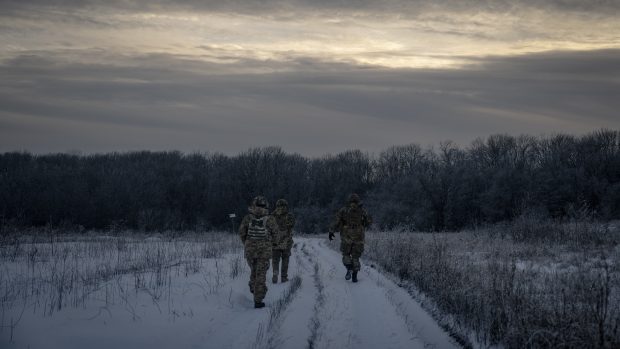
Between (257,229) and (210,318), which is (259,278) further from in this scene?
(210,318)

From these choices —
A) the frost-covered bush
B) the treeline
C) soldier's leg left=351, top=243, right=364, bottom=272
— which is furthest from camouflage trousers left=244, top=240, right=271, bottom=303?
the treeline

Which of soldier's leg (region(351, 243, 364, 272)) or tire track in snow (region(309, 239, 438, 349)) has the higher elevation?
soldier's leg (region(351, 243, 364, 272))

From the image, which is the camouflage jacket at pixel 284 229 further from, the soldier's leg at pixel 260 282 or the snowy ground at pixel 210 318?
the soldier's leg at pixel 260 282

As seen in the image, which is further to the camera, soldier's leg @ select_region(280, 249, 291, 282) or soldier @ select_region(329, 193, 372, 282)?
soldier @ select_region(329, 193, 372, 282)

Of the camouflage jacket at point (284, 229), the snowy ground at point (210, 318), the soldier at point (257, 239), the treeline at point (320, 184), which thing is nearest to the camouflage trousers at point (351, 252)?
the camouflage jacket at point (284, 229)

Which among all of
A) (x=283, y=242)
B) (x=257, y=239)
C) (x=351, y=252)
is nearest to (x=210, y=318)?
(x=257, y=239)

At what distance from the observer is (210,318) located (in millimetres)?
8484

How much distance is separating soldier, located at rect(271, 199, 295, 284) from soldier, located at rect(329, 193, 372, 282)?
4.13ft

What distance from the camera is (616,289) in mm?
10031

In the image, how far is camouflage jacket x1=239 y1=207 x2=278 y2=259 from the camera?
10273 millimetres

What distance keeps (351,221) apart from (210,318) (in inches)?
265

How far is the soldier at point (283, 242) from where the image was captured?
13.3 metres

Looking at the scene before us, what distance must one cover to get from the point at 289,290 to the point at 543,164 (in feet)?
221

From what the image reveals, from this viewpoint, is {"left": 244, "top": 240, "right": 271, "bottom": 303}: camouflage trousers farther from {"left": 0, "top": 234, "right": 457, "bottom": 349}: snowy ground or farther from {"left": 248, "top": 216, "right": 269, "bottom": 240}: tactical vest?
{"left": 0, "top": 234, "right": 457, "bottom": 349}: snowy ground
